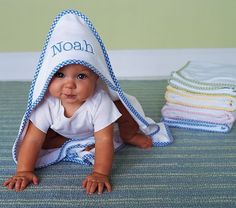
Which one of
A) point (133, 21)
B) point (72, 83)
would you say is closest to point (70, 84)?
point (72, 83)

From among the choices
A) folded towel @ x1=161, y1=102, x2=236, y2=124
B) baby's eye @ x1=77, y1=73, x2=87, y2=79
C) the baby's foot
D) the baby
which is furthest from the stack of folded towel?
baby's eye @ x1=77, y1=73, x2=87, y2=79

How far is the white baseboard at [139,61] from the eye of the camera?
6.14 ft

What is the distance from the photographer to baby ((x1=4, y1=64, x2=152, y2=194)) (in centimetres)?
85

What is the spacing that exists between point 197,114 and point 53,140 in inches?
17.8

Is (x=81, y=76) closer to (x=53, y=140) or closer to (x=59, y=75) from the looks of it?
(x=59, y=75)

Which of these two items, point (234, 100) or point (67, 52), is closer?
point (67, 52)

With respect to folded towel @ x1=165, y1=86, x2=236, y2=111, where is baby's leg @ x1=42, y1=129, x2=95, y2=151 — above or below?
below

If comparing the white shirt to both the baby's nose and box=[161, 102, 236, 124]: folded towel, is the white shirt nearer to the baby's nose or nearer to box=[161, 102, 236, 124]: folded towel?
the baby's nose

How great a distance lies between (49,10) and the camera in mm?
1798

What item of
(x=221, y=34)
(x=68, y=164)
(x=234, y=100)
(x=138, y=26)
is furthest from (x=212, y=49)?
(x=68, y=164)

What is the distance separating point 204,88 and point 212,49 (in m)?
0.78

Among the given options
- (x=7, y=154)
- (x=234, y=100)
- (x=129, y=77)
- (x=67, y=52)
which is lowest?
(x=129, y=77)

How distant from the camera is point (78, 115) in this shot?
3.02ft

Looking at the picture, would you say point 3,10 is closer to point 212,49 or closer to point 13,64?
point 13,64
